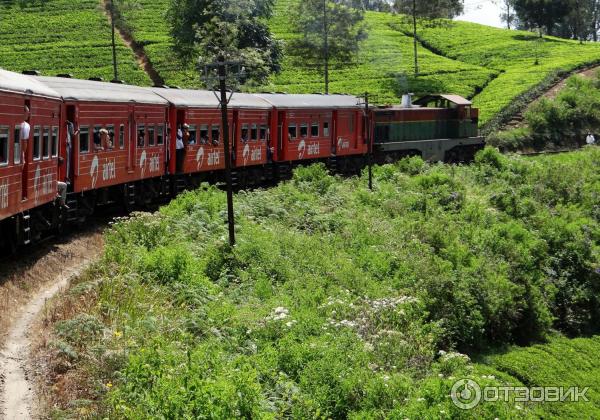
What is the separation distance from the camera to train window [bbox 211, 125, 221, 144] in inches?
1138

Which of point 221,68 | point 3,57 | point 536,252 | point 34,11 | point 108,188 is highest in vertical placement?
point 34,11

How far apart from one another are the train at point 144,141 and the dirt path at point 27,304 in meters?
0.69

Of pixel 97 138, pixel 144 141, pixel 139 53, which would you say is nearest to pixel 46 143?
pixel 97 138

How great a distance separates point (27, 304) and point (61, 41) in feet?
232

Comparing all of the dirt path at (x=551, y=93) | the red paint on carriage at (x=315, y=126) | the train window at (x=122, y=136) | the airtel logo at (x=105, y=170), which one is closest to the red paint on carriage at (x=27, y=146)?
the airtel logo at (x=105, y=170)

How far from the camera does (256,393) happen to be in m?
11.2

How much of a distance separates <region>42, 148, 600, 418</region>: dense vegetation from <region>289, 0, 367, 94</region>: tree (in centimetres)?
4075

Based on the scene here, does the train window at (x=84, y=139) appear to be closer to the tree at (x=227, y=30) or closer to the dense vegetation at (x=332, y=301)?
the dense vegetation at (x=332, y=301)

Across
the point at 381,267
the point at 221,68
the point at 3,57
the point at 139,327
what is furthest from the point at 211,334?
the point at 3,57

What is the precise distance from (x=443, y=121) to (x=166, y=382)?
40.6m

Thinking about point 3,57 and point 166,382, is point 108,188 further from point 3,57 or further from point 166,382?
point 3,57

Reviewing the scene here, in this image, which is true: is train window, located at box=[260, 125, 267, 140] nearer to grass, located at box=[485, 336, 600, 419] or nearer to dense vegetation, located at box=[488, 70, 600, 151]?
grass, located at box=[485, 336, 600, 419]

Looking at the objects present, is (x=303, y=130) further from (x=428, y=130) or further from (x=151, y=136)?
(x=428, y=130)

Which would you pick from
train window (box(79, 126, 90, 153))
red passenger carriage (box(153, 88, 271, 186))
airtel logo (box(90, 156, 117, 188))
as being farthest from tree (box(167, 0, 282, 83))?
train window (box(79, 126, 90, 153))
